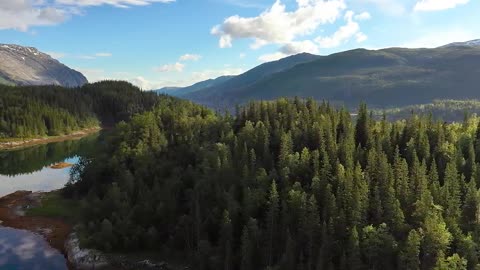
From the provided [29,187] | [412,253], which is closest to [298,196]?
[412,253]

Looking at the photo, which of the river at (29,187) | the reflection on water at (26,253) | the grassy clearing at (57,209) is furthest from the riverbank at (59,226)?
the river at (29,187)

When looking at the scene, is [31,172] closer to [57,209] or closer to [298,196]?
[57,209]

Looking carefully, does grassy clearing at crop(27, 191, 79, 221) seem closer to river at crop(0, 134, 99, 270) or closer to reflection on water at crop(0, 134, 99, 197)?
river at crop(0, 134, 99, 270)

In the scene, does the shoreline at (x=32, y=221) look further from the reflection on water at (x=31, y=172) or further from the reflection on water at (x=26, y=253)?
the reflection on water at (x=31, y=172)

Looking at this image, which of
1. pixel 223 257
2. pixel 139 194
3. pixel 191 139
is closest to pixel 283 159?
pixel 223 257

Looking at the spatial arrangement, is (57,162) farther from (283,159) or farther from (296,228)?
(296,228)

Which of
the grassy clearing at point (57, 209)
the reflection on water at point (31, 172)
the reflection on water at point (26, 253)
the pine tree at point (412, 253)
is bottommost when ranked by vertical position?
the reflection on water at point (26, 253)
